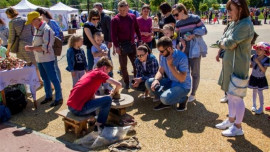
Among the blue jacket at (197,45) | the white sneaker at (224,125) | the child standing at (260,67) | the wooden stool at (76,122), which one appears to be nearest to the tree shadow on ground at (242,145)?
the white sneaker at (224,125)

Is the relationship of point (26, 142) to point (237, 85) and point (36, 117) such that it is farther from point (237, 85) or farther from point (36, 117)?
point (237, 85)

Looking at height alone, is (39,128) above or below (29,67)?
below

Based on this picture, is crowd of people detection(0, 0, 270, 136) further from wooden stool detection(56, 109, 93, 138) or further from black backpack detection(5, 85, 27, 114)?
black backpack detection(5, 85, 27, 114)

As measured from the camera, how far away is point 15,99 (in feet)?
16.0

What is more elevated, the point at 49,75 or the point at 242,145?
the point at 49,75

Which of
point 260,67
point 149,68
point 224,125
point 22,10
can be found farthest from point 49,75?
point 22,10

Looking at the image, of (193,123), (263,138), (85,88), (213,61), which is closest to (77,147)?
(85,88)

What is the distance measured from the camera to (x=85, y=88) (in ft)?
12.1

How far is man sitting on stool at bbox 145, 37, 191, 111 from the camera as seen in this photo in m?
4.09

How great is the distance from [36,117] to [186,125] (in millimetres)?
2762

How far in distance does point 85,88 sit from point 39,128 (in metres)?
1.29

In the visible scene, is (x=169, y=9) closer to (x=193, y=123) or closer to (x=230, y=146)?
(x=193, y=123)

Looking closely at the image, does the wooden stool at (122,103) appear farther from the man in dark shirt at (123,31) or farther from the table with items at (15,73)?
the table with items at (15,73)

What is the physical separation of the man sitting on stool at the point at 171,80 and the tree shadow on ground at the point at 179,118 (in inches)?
6.4
